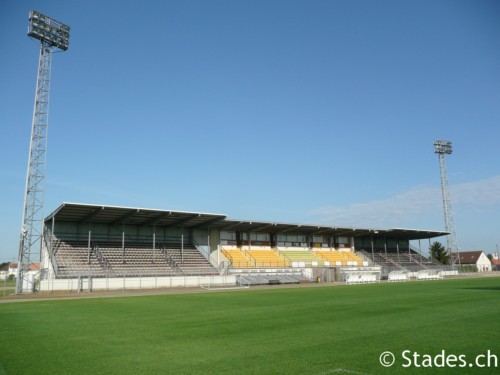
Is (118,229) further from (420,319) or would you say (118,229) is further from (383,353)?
(383,353)

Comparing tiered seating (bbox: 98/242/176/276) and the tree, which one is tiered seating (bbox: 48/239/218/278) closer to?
tiered seating (bbox: 98/242/176/276)

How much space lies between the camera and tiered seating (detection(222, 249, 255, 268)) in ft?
185

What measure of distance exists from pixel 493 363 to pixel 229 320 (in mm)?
9265

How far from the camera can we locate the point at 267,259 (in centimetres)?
6053

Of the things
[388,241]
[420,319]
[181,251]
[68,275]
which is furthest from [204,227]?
[420,319]

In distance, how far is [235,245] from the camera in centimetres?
6194

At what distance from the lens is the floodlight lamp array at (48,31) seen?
43125mm

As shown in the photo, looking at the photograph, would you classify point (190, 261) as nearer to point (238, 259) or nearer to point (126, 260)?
point (238, 259)

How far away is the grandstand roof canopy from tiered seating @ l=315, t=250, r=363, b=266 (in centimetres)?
334

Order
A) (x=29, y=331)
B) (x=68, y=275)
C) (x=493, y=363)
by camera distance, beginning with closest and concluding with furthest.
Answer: (x=493, y=363)
(x=29, y=331)
(x=68, y=275)

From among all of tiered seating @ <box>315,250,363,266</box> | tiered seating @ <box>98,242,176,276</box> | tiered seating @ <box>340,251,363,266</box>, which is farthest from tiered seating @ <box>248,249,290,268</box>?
tiered seating @ <box>340,251,363,266</box>

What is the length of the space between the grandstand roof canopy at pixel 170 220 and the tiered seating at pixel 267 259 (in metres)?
3.45

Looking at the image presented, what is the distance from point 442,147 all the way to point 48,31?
71394 mm

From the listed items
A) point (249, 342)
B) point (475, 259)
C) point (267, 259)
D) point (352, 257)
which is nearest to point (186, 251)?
point (267, 259)
